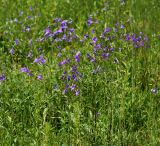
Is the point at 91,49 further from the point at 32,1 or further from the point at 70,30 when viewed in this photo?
the point at 32,1

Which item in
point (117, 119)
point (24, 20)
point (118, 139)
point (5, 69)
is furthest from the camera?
point (24, 20)

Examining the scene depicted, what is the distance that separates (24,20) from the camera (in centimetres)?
624

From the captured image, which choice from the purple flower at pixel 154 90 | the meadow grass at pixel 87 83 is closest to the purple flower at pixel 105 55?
the meadow grass at pixel 87 83

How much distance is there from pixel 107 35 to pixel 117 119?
164cm

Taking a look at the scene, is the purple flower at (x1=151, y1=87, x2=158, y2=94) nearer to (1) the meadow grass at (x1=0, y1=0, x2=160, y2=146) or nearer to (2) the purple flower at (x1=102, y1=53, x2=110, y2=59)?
(1) the meadow grass at (x1=0, y1=0, x2=160, y2=146)

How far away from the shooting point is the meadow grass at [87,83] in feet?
11.5

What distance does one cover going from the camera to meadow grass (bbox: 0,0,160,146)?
3512mm

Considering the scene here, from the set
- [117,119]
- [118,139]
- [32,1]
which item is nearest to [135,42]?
[117,119]

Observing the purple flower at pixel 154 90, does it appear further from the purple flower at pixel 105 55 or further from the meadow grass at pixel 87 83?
the purple flower at pixel 105 55

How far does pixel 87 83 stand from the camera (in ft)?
13.3

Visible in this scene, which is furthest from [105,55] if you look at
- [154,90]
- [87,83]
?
[154,90]

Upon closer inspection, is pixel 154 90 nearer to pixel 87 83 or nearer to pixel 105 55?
pixel 87 83

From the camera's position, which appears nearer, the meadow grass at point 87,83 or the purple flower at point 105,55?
the meadow grass at point 87,83

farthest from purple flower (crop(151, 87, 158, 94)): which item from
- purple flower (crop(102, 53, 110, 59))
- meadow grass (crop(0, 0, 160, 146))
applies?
purple flower (crop(102, 53, 110, 59))
